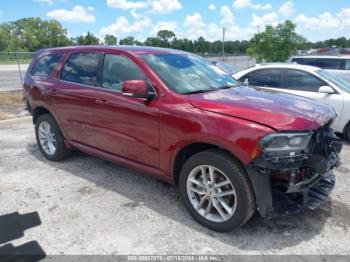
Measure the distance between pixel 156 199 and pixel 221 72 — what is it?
6.34ft

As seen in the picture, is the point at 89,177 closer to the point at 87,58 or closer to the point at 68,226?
the point at 68,226

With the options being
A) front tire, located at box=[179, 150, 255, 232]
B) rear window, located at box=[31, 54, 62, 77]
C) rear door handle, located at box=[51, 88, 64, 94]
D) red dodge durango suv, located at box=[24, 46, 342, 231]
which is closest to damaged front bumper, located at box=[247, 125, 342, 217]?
red dodge durango suv, located at box=[24, 46, 342, 231]

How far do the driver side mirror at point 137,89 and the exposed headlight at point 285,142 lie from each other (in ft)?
4.47

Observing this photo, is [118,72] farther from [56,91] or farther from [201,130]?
[201,130]

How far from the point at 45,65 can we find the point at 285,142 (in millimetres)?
4049

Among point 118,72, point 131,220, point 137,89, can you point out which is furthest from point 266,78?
point 131,220

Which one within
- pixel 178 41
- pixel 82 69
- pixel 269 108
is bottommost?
pixel 269 108

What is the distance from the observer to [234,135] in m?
2.90

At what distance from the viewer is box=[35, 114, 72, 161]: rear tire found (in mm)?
5082

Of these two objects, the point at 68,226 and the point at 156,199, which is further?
the point at 156,199

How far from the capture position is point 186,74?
3916 mm

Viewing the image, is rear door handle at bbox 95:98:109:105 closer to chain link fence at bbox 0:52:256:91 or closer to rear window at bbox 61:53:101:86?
rear window at bbox 61:53:101:86

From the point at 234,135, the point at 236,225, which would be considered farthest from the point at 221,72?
the point at 236,225

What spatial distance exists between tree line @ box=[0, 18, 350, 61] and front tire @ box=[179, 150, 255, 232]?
4832 millimetres
